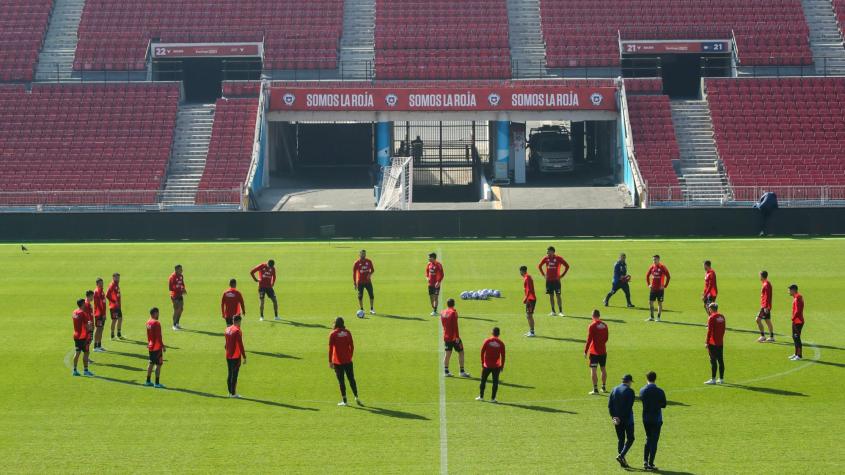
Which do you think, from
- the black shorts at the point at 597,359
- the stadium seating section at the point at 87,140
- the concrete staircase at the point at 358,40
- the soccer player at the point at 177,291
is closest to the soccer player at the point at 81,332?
the soccer player at the point at 177,291

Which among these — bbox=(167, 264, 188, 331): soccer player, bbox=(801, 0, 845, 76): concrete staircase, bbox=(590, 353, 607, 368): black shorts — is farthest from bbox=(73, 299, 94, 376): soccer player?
bbox=(801, 0, 845, 76): concrete staircase

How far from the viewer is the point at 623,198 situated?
171 feet

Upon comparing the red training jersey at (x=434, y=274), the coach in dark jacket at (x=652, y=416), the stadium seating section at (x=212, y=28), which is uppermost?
the stadium seating section at (x=212, y=28)

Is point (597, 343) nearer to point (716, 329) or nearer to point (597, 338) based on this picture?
point (597, 338)

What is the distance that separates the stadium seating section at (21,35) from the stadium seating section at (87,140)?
2.77 meters

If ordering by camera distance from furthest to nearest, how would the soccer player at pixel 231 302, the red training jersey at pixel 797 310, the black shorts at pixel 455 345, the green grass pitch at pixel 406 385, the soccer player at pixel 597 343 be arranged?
the soccer player at pixel 231 302 → the red training jersey at pixel 797 310 → the black shorts at pixel 455 345 → the soccer player at pixel 597 343 → the green grass pitch at pixel 406 385

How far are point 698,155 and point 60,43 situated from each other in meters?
35.1

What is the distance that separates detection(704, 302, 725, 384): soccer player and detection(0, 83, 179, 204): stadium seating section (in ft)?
109

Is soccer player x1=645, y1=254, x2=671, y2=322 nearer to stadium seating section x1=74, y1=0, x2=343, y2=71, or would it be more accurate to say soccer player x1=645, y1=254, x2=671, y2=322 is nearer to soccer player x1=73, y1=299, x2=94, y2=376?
soccer player x1=73, y1=299, x2=94, y2=376

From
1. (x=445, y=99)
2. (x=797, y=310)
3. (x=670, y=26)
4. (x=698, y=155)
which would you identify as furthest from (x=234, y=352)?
(x=670, y=26)

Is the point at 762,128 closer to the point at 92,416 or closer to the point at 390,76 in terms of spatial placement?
the point at 390,76

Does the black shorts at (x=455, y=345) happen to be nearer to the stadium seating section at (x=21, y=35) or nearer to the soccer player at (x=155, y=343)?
the soccer player at (x=155, y=343)

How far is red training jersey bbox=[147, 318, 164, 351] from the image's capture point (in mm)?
21422

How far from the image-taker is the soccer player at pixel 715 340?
21.4 meters
